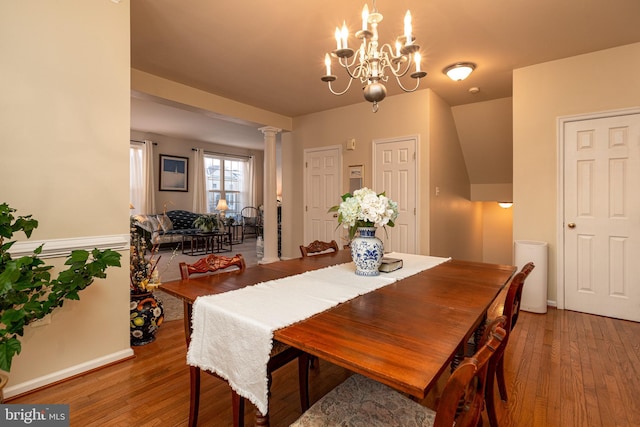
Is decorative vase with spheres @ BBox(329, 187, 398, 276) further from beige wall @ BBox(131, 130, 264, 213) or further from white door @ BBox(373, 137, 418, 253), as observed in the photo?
beige wall @ BBox(131, 130, 264, 213)

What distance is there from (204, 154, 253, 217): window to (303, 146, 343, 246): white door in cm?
446

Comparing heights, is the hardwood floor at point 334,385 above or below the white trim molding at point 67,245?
below

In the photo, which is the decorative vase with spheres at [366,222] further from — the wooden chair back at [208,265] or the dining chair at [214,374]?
the wooden chair back at [208,265]

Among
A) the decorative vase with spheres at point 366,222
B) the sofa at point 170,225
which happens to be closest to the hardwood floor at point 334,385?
the decorative vase with spheres at point 366,222

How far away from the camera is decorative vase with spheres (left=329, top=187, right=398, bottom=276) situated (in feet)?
5.54

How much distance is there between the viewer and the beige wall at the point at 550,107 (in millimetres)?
3049

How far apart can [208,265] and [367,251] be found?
87 centimetres

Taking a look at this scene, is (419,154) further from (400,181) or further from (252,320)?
(252,320)

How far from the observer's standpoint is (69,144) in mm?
2020

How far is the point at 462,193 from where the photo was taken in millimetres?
5266

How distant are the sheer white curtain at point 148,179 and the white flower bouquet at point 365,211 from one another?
7060 millimetres

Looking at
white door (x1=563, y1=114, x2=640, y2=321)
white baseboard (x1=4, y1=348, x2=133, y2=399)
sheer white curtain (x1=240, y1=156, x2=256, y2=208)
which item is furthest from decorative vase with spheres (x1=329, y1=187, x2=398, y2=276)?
sheer white curtain (x1=240, y1=156, x2=256, y2=208)

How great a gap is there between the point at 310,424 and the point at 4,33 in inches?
98.9

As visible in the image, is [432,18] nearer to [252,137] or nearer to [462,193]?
[462,193]
